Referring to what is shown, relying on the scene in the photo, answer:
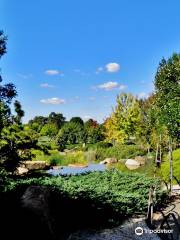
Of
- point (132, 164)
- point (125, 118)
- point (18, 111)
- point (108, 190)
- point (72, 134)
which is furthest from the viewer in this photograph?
point (72, 134)

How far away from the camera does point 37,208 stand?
664 cm

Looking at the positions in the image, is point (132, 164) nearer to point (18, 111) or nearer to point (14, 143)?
point (14, 143)

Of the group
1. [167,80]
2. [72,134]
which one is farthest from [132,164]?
[72,134]

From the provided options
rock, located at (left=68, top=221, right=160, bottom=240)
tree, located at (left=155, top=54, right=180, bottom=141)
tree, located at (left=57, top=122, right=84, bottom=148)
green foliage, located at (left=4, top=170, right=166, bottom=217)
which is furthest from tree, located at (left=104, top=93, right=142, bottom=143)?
rock, located at (left=68, top=221, right=160, bottom=240)

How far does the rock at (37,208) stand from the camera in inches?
256

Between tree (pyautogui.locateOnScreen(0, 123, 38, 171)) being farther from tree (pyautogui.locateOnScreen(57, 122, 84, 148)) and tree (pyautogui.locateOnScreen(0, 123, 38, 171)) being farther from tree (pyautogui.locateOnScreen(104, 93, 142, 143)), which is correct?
tree (pyautogui.locateOnScreen(57, 122, 84, 148))

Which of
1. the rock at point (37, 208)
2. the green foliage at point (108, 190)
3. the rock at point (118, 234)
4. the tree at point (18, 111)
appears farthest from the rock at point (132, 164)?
the rock at point (37, 208)

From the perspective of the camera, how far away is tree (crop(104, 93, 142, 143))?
34531mm

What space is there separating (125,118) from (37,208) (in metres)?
28.8

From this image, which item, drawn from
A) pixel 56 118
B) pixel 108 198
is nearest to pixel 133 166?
pixel 108 198

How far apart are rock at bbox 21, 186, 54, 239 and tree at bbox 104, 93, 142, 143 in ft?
86.5

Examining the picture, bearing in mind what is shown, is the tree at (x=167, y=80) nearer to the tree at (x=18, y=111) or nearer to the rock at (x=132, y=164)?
the rock at (x=132, y=164)

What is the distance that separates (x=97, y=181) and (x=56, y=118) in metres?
90.3

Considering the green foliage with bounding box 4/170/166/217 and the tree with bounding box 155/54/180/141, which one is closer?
the green foliage with bounding box 4/170/166/217
